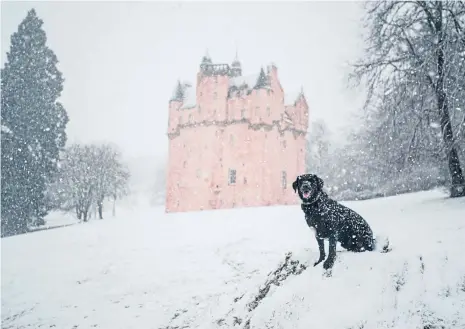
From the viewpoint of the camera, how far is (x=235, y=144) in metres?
22.0

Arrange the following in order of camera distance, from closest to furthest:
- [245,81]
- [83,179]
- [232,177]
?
[83,179]
[232,177]
[245,81]

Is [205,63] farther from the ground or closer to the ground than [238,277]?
farther from the ground

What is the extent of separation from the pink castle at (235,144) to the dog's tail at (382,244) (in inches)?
667

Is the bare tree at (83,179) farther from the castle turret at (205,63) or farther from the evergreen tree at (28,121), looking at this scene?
the castle turret at (205,63)

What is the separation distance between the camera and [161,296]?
18.8 feet

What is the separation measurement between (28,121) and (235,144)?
12.2m

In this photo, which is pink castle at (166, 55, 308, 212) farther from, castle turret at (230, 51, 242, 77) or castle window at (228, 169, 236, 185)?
castle turret at (230, 51, 242, 77)

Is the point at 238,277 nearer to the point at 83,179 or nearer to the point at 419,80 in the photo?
the point at 419,80

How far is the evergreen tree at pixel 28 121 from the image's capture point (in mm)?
13266

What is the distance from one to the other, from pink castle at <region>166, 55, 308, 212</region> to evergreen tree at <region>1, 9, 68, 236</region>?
30.9 ft

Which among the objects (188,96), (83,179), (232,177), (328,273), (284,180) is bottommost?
(328,273)

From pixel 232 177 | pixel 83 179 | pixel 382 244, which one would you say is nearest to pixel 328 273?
pixel 382 244

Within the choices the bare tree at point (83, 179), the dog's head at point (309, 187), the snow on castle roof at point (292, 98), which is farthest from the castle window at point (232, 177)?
the dog's head at point (309, 187)

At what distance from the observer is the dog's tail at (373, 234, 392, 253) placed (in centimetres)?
395
